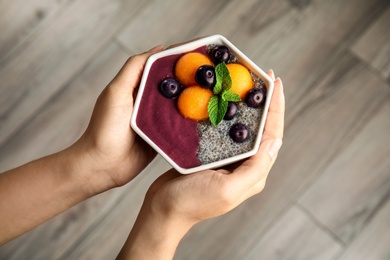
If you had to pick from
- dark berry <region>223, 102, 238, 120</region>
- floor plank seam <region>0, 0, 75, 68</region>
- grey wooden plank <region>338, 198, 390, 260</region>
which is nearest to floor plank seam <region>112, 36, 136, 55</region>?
floor plank seam <region>0, 0, 75, 68</region>

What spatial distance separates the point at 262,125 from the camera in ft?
2.73

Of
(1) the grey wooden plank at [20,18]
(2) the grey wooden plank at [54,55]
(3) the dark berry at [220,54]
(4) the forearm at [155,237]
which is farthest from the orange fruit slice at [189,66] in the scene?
(1) the grey wooden plank at [20,18]

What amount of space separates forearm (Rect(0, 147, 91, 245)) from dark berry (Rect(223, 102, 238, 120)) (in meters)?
0.31

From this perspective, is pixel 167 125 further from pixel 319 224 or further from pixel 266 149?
pixel 319 224

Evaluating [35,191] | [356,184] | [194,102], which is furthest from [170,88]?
[356,184]

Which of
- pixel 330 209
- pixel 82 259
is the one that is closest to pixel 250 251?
pixel 330 209

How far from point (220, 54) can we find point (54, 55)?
79 centimetres

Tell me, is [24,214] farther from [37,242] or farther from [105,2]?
[105,2]

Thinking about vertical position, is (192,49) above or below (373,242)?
above

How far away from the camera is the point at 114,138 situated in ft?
2.93

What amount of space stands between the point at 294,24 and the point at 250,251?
2.20ft

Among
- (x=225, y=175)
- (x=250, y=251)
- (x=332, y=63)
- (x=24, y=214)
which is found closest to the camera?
(x=225, y=175)

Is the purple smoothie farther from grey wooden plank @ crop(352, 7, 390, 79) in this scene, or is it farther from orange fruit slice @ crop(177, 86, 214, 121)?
grey wooden plank @ crop(352, 7, 390, 79)

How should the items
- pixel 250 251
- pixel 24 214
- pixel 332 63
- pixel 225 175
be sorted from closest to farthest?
pixel 225 175
pixel 24 214
pixel 250 251
pixel 332 63
